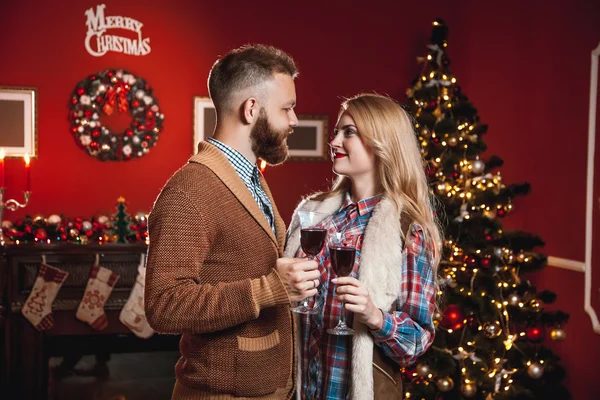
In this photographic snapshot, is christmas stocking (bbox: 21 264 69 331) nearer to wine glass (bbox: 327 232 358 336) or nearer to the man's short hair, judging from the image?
the man's short hair

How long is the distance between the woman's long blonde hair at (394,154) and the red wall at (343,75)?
8.46 feet

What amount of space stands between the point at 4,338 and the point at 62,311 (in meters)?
0.43

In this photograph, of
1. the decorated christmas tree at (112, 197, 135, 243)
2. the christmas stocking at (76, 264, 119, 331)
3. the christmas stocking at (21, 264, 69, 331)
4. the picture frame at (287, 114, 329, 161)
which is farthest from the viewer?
the picture frame at (287, 114, 329, 161)

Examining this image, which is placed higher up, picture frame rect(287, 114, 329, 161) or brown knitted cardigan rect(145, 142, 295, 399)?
picture frame rect(287, 114, 329, 161)

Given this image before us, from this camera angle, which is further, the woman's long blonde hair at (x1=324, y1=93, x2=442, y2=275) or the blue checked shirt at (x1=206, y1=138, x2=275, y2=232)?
the woman's long blonde hair at (x1=324, y1=93, x2=442, y2=275)

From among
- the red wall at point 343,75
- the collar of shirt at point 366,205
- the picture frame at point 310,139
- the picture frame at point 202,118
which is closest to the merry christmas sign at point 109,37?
the red wall at point 343,75

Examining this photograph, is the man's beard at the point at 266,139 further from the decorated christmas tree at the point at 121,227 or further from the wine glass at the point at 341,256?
the decorated christmas tree at the point at 121,227

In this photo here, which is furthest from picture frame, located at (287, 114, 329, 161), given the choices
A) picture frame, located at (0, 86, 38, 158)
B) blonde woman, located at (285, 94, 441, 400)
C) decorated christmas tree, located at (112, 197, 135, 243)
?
blonde woman, located at (285, 94, 441, 400)

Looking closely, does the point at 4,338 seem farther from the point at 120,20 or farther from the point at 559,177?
the point at 559,177

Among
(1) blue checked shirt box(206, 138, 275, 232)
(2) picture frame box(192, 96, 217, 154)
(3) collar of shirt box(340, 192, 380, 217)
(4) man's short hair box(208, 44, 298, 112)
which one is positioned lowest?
(3) collar of shirt box(340, 192, 380, 217)

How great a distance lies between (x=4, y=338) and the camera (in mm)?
4445

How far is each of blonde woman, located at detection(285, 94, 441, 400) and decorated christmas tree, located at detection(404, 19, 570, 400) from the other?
67.9 inches

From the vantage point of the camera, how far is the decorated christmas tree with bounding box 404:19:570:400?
12.8ft

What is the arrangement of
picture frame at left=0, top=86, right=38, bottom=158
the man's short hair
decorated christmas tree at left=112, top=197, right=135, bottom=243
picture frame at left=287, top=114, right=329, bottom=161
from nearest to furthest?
the man's short hair → decorated christmas tree at left=112, top=197, right=135, bottom=243 → picture frame at left=0, top=86, right=38, bottom=158 → picture frame at left=287, top=114, right=329, bottom=161
